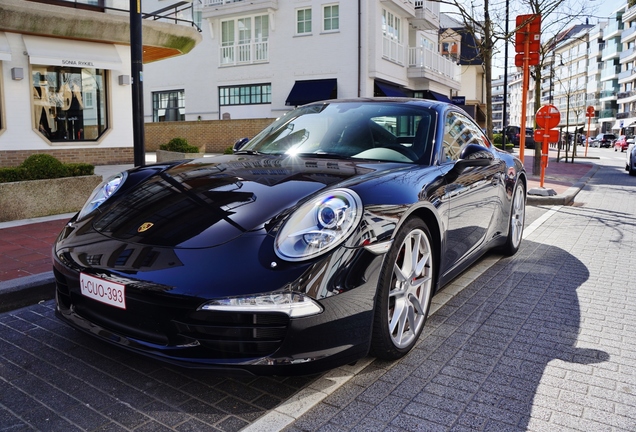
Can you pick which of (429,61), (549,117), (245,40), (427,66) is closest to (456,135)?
(549,117)

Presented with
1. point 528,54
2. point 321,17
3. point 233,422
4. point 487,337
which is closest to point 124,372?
point 233,422

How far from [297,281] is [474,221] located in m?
2.23

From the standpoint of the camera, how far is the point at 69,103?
15.0 m

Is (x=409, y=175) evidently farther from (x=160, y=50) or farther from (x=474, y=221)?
(x=160, y=50)

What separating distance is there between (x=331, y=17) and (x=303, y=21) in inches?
58.4

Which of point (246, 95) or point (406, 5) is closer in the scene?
point (406, 5)

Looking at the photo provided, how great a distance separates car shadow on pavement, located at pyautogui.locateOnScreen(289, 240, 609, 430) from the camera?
8.16 feet

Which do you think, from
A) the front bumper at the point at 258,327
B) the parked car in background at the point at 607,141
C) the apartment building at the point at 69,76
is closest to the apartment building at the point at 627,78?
the parked car in background at the point at 607,141

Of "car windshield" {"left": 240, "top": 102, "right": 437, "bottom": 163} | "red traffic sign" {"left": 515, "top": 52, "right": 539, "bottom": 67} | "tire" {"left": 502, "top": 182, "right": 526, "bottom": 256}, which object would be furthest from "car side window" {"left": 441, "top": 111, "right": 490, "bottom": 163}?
"red traffic sign" {"left": 515, "top": 52, "right": 539, "bottom": 67}

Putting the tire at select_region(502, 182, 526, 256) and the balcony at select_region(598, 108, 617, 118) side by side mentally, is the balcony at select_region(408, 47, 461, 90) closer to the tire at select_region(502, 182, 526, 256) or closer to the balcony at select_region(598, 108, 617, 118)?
the tire at select_region(502, 182, 526, 256)

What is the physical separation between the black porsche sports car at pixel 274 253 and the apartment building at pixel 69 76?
38.8ft

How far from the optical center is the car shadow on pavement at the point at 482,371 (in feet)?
8.16

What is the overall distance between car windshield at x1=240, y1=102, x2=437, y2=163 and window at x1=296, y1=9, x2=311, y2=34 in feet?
73.9

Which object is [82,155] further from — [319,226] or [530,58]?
[319,226]
